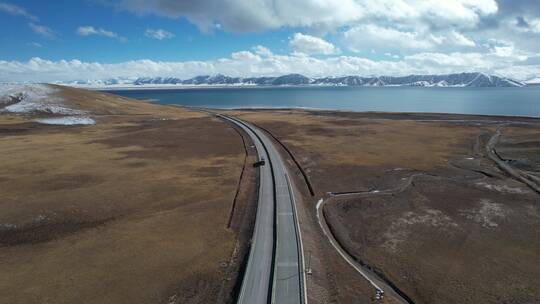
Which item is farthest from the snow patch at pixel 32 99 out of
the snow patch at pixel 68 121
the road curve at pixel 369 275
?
the road curve at pixel 369 275

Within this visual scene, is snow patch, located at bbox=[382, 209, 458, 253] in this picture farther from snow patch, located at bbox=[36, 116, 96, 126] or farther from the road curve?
snow patch, located at bbox=[36, 116, 96, 126]

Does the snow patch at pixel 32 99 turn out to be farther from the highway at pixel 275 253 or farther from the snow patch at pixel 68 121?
the highway at pixel 275 253

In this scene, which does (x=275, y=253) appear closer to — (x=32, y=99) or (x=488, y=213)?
(x=488, y=213)

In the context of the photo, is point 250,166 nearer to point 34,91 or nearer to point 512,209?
point 512,209

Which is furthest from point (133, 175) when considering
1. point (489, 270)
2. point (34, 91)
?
point (34, 91)

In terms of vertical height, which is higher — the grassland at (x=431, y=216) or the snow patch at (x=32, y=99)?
the snow patch at (x=32, y=99)

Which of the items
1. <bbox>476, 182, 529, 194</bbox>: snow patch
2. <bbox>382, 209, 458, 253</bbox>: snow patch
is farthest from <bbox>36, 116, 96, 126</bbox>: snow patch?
<bbox>476, 182, 529, 194</bbox>: snow patch

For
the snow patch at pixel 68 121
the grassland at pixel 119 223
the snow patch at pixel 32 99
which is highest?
the snow patch at pixel 32 99
